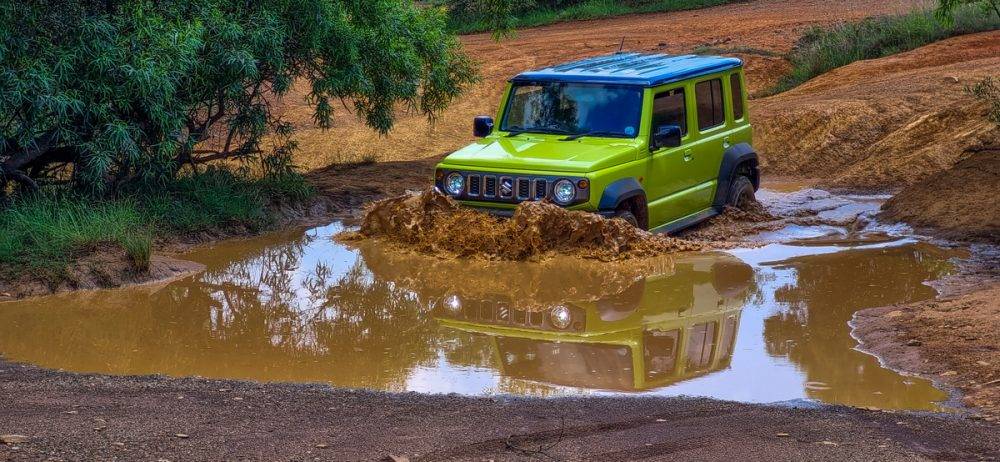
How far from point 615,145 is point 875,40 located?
39.0 feet

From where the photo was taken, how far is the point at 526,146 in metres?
11.6

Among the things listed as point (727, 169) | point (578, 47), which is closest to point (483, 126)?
point (727, 169)

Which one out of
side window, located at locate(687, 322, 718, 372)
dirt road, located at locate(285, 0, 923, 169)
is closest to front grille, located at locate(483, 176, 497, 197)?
side window, located at locate(687, 322, 718, 372)

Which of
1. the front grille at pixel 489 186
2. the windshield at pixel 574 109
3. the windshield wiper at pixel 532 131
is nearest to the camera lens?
the front grille at pixel 489 186

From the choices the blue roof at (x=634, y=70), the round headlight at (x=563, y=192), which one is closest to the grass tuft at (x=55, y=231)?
the round headlight at (x=563, y=192)

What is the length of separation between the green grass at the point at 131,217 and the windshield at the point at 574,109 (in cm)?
325

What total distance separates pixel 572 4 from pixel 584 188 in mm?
21742

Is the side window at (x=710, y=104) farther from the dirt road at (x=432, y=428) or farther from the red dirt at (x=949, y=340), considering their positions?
the dirt road at (x=432, y=428)

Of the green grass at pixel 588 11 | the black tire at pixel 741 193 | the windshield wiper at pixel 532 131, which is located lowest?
the black tire at pixel 741 193

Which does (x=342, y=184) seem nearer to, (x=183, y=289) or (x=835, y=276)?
(x=183, y=289)

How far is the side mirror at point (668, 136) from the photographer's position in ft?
37.9

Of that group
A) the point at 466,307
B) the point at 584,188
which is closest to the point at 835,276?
the point at 584,188

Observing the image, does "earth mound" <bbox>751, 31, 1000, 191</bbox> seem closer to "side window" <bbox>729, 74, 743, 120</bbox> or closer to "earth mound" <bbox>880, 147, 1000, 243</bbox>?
"earth mound" <bbox>880, 147, 1000, 243</bbox>

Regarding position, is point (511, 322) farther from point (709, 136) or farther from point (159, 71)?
point (159, 71)
